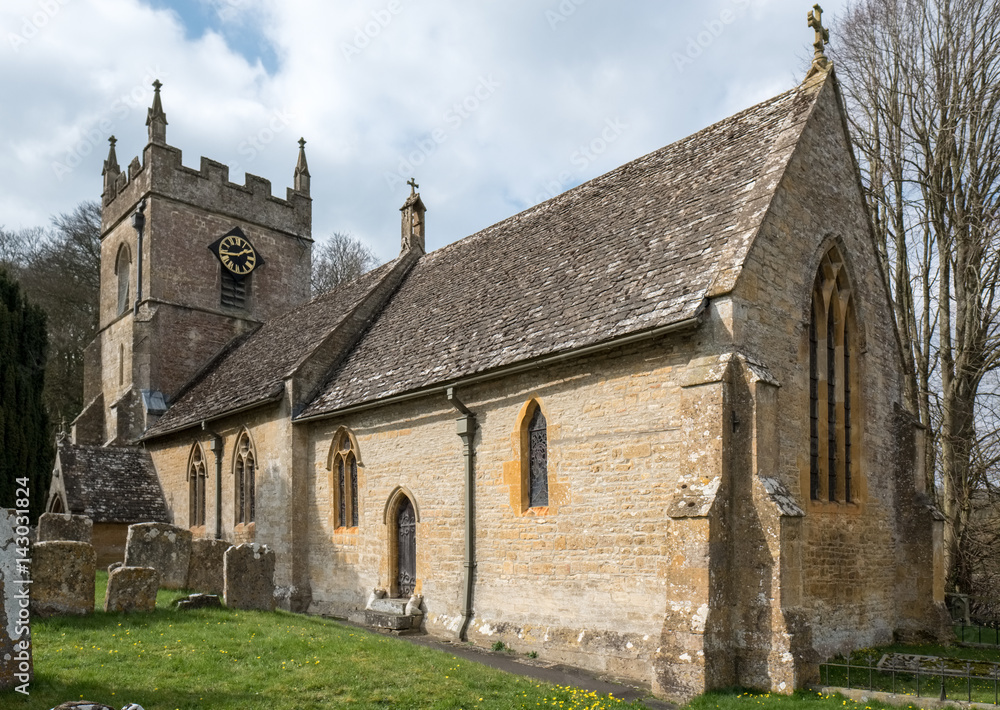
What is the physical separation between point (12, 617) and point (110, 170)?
89.0 feet

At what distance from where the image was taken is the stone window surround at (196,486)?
22.7m

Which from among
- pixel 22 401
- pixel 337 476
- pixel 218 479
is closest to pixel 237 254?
pixel 22 401

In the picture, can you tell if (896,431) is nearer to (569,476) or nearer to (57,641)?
(569,476)

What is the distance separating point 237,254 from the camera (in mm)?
28359

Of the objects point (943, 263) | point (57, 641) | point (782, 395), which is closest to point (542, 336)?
point (782, 395)

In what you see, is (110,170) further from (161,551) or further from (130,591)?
(130,591)

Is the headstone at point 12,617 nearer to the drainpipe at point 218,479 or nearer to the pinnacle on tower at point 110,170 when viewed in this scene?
the drainpipe at point 218,479

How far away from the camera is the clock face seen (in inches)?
1105

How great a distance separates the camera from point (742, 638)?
9.85 m

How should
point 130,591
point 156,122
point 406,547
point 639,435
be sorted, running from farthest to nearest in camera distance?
1. point 156,122
2. point 406,547
3. point 130,591
4. point 639,435

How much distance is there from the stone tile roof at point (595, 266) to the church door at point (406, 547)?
7.77 ft

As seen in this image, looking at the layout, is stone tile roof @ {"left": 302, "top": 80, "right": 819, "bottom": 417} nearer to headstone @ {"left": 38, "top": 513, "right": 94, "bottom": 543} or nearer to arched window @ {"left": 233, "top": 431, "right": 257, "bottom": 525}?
arched window @ {"left": 233, "top": 431, "right": 257, "bottom": 525}

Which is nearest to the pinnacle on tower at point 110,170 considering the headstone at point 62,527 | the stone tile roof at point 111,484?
the stone tile roof at point 111,484

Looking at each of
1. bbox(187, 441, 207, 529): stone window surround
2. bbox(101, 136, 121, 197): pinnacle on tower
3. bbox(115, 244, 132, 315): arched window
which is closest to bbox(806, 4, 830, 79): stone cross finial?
bbox(187, 441, 207, 529): stone window surround
